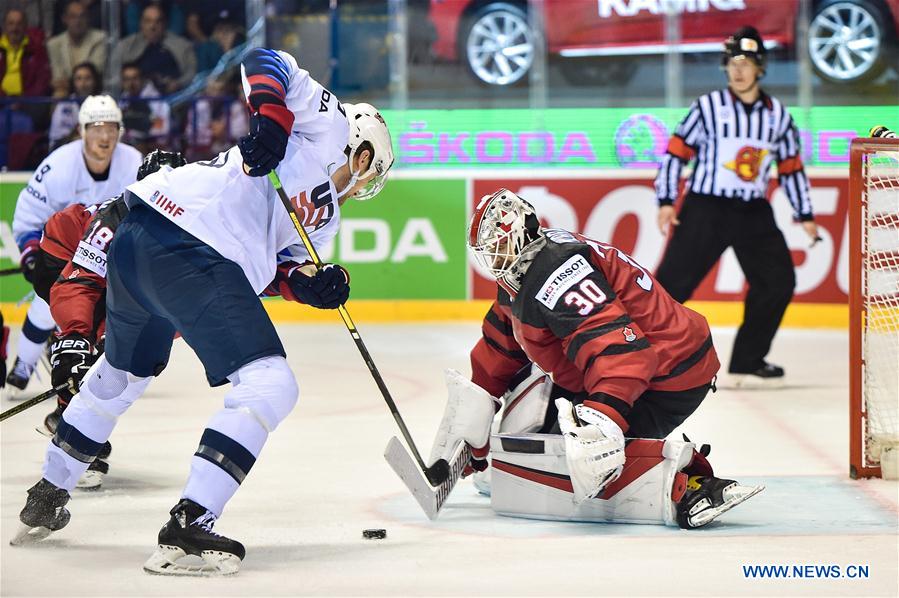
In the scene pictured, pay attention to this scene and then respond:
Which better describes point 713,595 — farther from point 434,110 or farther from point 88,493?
point 434,110

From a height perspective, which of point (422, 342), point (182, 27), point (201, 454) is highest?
point (182, 27)

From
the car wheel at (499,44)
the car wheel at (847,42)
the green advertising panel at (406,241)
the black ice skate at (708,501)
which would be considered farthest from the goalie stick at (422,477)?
the car wheel at (847,42)

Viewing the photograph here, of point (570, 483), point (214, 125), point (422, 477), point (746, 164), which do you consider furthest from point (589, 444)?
point (214, 125)

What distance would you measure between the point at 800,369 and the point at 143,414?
3.05 meters

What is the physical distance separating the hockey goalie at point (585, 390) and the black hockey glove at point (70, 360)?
3.24 feet

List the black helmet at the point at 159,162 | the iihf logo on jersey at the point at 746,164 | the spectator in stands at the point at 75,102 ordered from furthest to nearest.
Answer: the spectator in stands at the point at 75,102 → the iihf logo on jersey at the point at 746,164 → the black helmet at the point at 159,162

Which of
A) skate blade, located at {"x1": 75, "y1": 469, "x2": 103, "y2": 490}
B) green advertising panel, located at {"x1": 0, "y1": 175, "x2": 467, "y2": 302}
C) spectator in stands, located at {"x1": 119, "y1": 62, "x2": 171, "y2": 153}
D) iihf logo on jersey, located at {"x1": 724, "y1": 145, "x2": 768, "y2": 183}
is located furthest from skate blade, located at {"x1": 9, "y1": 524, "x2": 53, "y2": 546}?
spectator in stands, located at {"x1": 119, "y1": 62, "x2": 171, "y2": 153}

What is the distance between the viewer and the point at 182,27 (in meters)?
9.33

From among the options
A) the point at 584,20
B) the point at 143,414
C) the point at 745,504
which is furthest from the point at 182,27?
the point at 745,504

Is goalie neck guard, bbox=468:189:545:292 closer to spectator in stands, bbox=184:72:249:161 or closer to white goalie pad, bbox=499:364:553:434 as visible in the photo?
white goalie pad, bbox=499:364:553:434

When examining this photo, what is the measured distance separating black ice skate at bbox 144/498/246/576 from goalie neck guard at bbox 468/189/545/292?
0.95 metres

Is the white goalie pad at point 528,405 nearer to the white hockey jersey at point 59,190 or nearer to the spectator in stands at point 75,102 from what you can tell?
the white hockey jersey at point 59,190

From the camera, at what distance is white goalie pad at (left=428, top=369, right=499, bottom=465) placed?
3.78 meters

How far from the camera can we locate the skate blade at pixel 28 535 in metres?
3.44
